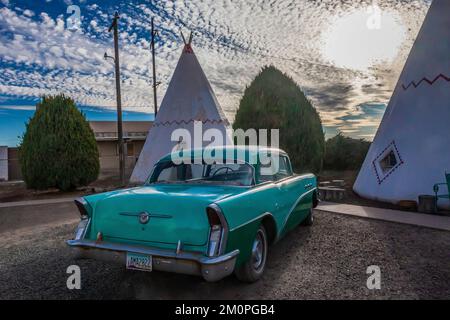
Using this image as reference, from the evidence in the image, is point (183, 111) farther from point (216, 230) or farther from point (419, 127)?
point (216, 230)

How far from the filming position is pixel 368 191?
30.1ft

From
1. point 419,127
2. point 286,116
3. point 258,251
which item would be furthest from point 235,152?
point 286,116

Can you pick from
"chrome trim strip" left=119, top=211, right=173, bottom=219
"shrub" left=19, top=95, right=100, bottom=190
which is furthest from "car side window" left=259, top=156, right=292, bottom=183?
"shrub" left=19, top=95, right=100, bottom=190

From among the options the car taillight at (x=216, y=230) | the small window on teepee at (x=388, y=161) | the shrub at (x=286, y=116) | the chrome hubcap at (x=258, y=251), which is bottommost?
the chrome hubcap at (x=258, y=251)

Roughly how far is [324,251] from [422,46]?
22.9ft

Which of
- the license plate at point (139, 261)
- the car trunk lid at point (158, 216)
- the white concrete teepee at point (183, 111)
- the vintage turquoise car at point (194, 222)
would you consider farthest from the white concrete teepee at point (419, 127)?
the license plate at point (139, 261)

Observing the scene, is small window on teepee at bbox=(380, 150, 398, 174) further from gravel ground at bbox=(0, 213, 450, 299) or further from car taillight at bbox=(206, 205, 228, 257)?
car taillight at bbox=(206, 205, 228, 257)

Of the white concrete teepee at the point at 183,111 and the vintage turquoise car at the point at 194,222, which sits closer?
the vintage turquoise car at the point at 194,222

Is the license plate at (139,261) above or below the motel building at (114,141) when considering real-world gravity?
below

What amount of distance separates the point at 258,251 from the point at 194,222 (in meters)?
1.04

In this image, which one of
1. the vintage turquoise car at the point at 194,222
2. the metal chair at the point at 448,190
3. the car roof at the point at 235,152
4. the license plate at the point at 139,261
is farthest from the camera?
the metal chair at the point at 448,190

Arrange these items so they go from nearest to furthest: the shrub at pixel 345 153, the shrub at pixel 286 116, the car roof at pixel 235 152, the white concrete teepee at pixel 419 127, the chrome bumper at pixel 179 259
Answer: the chrome bumper at pixel 179 259 → the car roof at pixel 235 152 → the white concrete teepee at pixel 419 127 → the shrub at pixel 286 116 → the shrub at pixel 345 153

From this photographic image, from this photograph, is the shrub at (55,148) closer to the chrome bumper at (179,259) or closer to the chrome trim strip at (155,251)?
the chrome trim strip at (155,251)

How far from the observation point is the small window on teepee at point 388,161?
29.0 feet
